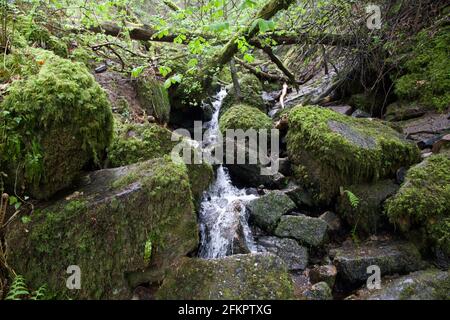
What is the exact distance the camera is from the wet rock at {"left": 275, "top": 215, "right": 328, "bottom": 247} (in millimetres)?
4516

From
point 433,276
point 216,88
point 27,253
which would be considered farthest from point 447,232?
point 216,88

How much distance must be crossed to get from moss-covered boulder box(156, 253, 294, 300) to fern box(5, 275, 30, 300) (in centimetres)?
111

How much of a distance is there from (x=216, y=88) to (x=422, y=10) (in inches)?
223

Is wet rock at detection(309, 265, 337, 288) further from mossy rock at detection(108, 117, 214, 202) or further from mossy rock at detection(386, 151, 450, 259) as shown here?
mossy rock at detection(108, 117, 214, 202)

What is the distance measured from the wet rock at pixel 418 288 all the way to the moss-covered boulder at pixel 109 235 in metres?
2.17

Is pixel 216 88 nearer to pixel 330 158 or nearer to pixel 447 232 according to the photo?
pixel 330 158

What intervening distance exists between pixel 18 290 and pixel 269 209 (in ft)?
11.2

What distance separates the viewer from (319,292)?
3549mm

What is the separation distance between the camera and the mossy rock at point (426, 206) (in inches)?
155

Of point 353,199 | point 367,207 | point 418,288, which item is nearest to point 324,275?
point 418,288

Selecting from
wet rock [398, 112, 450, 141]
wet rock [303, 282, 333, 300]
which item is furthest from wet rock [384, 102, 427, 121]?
wet rock [303, 282, 333, 300]

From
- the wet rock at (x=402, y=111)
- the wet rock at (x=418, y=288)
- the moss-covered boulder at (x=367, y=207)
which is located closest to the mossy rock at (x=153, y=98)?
the moss-covered boulder at (x=367, y=207)

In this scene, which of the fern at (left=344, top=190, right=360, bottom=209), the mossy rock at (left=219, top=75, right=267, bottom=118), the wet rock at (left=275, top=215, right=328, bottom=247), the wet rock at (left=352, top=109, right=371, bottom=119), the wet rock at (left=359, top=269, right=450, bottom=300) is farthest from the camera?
the mossy rock at (left=219, top=75, right=267, bottom=118)

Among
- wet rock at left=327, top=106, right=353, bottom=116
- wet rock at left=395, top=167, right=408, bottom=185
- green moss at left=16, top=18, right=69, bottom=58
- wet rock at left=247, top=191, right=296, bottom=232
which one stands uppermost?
green moss at left=16, top=18, right=69, bottom=58
